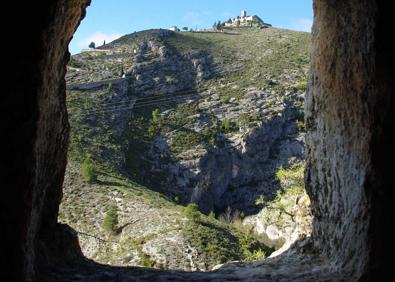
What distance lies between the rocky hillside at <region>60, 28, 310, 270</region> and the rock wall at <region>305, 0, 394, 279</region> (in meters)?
31.9

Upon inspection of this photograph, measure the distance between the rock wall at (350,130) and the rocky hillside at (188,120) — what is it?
31865mm

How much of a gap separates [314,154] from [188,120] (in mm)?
66829

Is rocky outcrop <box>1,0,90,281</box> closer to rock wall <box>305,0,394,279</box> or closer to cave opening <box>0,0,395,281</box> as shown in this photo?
cave opening <box>0,0,395,281</box>

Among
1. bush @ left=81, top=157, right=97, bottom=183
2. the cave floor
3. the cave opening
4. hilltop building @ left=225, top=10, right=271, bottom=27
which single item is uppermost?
hilltop building @ left=225, top=10, right=271, bottom=27

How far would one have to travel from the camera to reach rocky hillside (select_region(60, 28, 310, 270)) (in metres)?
53.9

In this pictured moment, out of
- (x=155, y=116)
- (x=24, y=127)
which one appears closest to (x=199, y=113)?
(x=155, y=116)

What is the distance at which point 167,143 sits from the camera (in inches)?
2805

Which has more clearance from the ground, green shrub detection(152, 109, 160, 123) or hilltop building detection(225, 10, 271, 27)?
hilltop building detection(225, 10, 271, 27)

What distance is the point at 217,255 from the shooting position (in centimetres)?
2769

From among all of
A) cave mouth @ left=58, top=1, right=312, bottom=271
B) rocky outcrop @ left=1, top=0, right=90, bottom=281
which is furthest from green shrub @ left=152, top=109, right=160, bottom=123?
rocky outcrop @ left=1, top=0, right=90, bottom=281

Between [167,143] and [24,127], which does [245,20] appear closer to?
[167,143]

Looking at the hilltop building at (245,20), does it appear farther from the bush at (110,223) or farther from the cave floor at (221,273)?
the cave floor at (221,273)

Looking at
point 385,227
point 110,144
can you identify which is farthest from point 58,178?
point 110,144

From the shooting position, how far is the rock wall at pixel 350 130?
18.0 ft
